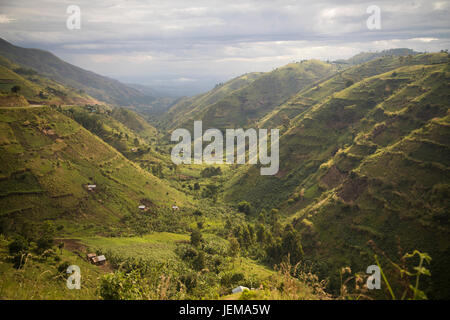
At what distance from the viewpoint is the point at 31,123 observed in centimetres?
6556

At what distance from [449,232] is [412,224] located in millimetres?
4800

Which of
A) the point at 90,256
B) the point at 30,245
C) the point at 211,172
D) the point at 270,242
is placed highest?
the point at 30,245

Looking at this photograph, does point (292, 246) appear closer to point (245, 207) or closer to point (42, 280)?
point (245, 207)

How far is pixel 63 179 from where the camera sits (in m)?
57.4

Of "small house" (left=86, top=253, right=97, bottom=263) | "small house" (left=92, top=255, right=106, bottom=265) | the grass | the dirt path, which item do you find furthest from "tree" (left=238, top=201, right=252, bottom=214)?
the grass

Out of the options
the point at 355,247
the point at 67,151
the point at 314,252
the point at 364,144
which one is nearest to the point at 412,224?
the point at 355,247

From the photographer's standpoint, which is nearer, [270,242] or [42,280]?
[42,280]

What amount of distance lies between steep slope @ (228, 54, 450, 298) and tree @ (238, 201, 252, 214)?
3.96 metres

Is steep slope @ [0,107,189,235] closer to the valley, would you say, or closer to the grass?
the valley

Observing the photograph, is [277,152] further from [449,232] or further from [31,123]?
[31,123]

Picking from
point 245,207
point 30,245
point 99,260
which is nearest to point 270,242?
point 245,207

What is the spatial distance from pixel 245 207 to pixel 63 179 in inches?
2062

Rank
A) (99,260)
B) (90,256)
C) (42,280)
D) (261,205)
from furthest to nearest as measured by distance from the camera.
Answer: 1. (261,205)
2. (90,256)
3. (99,260)
4. (42,280)

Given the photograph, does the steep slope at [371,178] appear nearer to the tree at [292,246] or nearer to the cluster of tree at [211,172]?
the tree at [292,246]
